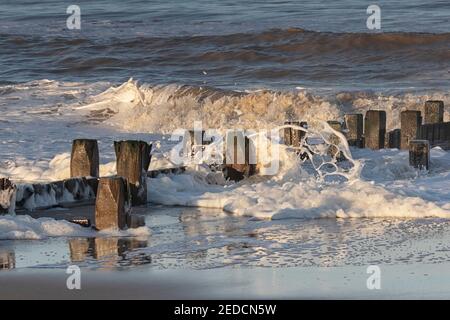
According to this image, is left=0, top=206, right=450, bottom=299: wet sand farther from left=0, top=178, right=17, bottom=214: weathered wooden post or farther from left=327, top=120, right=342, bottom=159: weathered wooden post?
left=327, top=120, right=342, bottom=159: weathered wooden post

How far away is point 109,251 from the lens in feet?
30.5

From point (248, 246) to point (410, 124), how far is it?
17.2ft

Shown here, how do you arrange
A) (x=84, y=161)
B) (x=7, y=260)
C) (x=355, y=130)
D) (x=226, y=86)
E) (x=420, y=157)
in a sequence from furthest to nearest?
(x=226, y=86) → (x=355, y=130) → (x=420, y=157) → (x=84, y=161) → (x=7, y=260)

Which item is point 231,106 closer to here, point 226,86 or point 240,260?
point 226,86

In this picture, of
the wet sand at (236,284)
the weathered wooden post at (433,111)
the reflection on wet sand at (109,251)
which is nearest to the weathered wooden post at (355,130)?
the weathered wooden post at (433,111)

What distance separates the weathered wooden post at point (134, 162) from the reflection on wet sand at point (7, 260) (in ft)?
6.90

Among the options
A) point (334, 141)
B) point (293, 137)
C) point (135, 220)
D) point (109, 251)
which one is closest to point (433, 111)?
point (334, 141)

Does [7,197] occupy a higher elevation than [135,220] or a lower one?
higher

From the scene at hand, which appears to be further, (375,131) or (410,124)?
(375,131)

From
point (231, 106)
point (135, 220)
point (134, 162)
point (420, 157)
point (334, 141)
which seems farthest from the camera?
point (231, 106)

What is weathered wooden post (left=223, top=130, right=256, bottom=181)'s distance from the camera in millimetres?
12609

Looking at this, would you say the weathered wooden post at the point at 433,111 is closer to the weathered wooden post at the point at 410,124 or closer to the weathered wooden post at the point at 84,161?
the weathered wooden post at the point at 410,124

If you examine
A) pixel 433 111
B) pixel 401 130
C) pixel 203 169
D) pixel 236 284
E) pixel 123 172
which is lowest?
pixel 236 284
